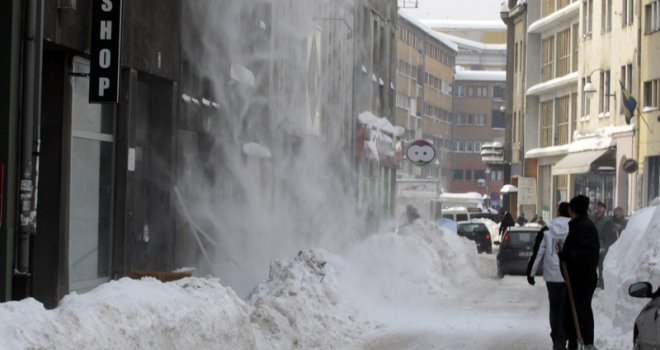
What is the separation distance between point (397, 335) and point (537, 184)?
55.1m

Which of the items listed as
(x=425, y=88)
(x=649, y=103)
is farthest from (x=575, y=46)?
(x=425, y=88)

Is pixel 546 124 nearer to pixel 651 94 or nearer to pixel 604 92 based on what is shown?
pixel 604 92

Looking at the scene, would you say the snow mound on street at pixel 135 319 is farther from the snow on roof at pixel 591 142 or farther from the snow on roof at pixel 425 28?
the snow on roof at pixel 425 28

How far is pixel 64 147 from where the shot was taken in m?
18.3

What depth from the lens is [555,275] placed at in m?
15.6

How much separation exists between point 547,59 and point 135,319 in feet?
205

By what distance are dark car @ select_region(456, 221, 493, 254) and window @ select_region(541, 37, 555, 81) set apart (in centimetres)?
1661

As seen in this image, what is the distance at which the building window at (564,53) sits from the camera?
222ft

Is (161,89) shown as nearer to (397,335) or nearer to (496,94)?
(397,335)

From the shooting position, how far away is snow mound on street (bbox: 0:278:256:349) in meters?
9.93

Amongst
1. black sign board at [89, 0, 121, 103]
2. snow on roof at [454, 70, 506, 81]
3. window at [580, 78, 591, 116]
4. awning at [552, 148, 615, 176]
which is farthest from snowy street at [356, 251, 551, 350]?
snow on roof at [454, 70, 506, 81]

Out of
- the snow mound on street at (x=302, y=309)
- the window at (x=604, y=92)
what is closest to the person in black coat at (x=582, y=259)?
the snow mound on street at (x=302, y=309)

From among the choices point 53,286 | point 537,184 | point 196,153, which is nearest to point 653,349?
point 53,286

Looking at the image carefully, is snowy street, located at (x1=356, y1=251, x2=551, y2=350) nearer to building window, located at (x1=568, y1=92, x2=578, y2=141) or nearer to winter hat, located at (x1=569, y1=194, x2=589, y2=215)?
winter hat, located at (x1=569, y1=194, x2=589, y2=215)
